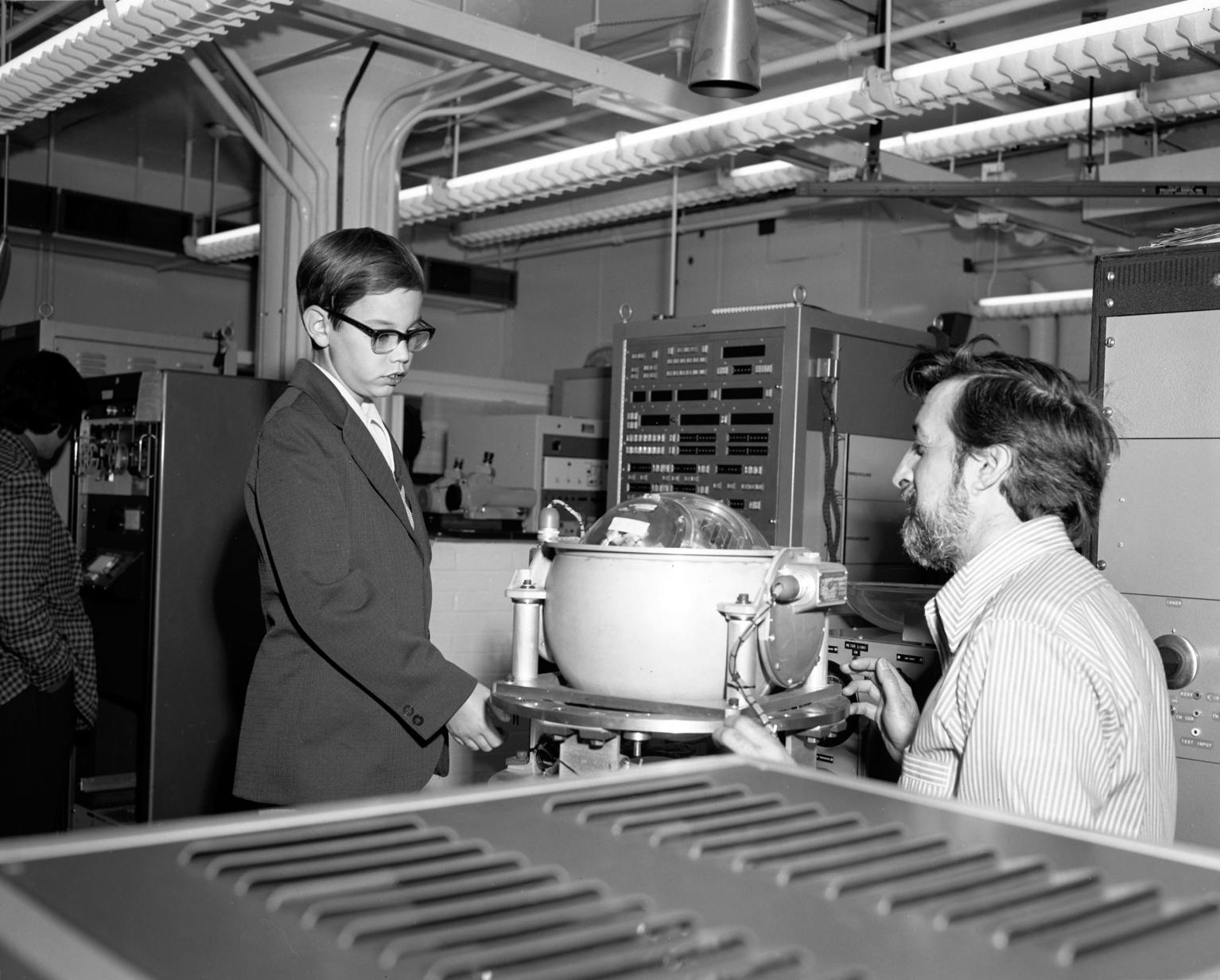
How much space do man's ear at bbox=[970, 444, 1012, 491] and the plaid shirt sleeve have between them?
2446 millimetres

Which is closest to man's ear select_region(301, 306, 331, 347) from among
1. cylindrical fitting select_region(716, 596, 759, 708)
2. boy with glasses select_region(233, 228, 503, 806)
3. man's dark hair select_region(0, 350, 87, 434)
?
boy with glasses select_region(233, 228, 503, 806)

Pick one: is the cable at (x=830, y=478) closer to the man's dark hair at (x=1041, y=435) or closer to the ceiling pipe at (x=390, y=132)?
the ceiling pipe at (x=390, y=132)

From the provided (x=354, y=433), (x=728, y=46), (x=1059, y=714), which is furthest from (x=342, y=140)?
(x=1059, y=714)

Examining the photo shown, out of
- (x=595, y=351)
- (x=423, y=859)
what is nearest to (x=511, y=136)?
(x=595, y=351)

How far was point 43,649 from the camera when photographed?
10.5ft

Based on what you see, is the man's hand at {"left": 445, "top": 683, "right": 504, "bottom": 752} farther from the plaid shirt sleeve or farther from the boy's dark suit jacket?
the plaid shirt sleeve

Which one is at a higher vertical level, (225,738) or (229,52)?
(229,52)

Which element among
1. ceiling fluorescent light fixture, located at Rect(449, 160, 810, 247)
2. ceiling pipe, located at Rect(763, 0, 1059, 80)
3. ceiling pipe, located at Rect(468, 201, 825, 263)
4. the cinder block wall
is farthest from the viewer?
ceiling pipe, located at Rect(468, 201, 825, 263)

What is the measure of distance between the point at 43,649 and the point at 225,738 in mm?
821

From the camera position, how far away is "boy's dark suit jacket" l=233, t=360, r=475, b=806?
189 centimetres

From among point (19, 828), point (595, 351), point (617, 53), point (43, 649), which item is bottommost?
point (19, 828)

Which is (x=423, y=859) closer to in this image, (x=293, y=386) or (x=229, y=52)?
(x=293, y=386)

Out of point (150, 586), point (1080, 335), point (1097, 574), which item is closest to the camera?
point (1097, 574)

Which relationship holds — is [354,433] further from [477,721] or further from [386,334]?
[477,721]
